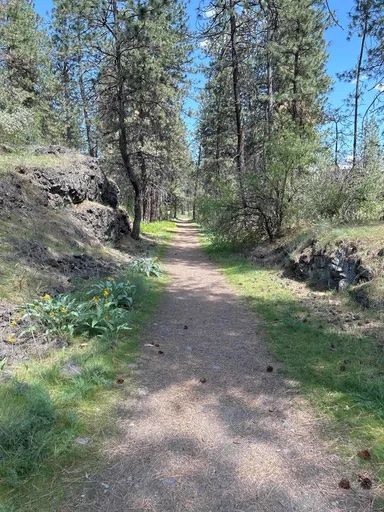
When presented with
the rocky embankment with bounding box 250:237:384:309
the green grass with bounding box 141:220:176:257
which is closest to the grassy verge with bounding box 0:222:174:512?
the rocky embankment with bounding box 250:237:384:309

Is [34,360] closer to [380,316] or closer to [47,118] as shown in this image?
[380,316]

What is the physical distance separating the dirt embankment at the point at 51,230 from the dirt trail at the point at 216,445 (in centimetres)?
185

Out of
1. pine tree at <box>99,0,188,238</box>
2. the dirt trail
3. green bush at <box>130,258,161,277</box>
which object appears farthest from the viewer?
pine tree at <box>99,0,188,238</box>

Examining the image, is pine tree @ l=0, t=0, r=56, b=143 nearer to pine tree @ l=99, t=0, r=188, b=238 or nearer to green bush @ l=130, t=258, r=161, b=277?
pine tree @ l=99, t=0, r=188, b=238

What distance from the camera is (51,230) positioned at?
9.30m

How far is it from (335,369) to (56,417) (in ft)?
9.56

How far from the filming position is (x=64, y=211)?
11031 mm

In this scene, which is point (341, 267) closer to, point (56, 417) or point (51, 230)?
point (56, 417)

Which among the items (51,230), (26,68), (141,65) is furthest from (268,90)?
(26,68)

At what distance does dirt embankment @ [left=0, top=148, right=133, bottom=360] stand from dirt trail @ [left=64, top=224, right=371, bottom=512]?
185 centimetres

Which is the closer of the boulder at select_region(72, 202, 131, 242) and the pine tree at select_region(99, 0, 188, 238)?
the boulder at select_region(72, 202, 131, 242)

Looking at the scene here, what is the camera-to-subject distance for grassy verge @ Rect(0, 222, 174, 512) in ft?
8.65

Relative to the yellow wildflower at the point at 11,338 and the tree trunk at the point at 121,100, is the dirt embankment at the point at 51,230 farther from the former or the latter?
the tree trunk at the point at 121,100

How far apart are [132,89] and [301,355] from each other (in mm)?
13618
